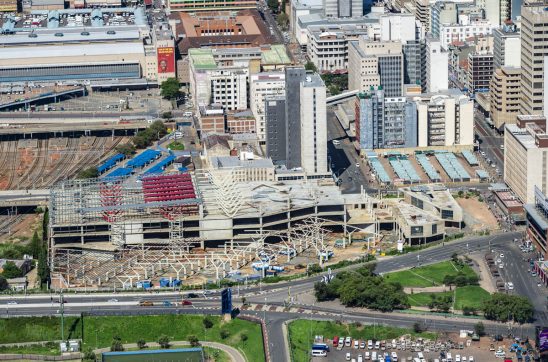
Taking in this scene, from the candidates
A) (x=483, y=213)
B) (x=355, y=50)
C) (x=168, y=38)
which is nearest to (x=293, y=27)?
(x=168, y=38)

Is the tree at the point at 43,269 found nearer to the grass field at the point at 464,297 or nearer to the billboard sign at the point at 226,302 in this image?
the billboard sign at the point at 226,302

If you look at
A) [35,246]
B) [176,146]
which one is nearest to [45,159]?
[176,146]

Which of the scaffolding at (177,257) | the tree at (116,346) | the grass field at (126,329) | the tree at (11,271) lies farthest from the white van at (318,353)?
the tree at (11,271)

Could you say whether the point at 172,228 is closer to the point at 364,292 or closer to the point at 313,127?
the point at 364,292

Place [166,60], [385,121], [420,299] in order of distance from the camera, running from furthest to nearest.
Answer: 1. [166,60]
2. [385,121]
3. [420,299]

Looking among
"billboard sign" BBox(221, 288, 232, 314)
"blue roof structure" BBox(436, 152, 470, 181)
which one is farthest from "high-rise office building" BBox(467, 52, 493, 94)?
"billboard sign" BBox(221, 288, 232, 314)

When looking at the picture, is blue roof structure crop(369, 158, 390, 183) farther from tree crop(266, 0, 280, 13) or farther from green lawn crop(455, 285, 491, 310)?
tree crop(266, 0, 280, 13)
